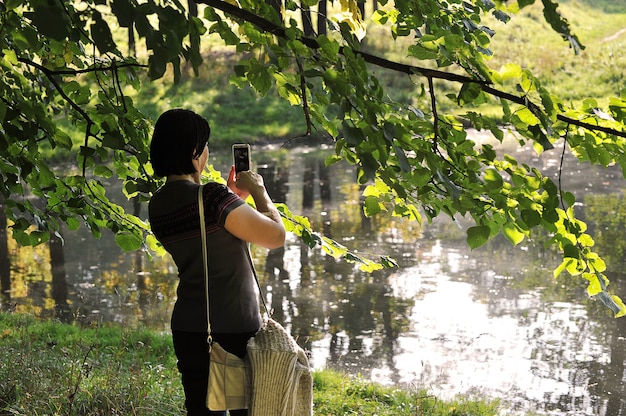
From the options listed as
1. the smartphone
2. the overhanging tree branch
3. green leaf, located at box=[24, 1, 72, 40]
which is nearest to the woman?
the smartphone

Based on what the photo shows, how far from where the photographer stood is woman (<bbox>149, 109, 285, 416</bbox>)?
3.14 m

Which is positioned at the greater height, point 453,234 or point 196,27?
point 196,27

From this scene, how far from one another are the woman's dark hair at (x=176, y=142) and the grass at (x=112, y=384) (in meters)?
1.91

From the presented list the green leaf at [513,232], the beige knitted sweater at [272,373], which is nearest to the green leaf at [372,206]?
the green leaf at [513,232]

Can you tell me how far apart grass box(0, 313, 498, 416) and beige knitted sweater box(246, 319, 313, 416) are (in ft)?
5.91

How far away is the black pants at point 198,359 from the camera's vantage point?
3.22 m

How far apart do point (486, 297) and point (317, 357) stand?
3137 millimetres

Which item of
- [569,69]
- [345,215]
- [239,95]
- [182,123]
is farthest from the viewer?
[569,69]

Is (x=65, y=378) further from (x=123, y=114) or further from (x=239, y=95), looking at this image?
(x=239, y=95)

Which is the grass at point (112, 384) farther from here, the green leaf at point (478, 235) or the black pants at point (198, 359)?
the green leaf at point (478, 235)

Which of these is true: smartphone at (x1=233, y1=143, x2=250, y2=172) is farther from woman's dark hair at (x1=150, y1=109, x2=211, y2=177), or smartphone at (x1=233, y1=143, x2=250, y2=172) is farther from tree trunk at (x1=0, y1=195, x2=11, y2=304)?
tree trunk at (x1=0, y1=195, x2=11, y2=304)

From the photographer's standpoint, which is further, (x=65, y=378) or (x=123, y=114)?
(x=65, y=378)

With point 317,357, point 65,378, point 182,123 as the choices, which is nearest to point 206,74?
point 317,357

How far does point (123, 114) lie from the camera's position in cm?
433
